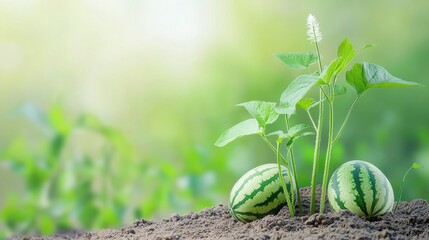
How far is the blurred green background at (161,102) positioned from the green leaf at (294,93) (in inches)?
32.9

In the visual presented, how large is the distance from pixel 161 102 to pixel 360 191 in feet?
3.16

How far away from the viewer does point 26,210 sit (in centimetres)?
193

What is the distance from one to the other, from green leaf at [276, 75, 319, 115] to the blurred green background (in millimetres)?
836

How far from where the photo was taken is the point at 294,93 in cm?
119

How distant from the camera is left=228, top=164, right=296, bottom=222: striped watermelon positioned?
1.42 meters

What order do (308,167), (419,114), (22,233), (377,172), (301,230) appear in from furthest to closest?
1. (419,114)
2. (308,167)
3. (22,233)
4. (377,172)
5. (301,230)

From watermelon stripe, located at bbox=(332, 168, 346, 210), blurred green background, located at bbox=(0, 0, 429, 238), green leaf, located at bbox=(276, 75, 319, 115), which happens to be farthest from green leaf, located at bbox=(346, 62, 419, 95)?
blurred green background, located at bbox=(0, 0, 429, 238)

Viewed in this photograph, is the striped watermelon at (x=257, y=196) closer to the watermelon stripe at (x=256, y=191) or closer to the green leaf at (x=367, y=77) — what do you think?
the watermelon stripe at (x=256, y=191)

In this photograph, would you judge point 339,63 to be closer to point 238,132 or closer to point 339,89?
point 339,89

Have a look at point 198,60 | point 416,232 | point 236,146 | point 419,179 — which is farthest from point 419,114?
point 416,232

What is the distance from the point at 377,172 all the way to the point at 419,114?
0.88 metres

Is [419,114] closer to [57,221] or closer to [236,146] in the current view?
[236,146]

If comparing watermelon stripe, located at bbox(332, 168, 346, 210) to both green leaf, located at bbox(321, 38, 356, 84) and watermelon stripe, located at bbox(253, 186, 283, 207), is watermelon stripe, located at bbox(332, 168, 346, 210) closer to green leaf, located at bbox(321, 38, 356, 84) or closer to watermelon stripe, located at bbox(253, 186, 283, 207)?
watermelon stripe, located at bbox(253, 186, 283, 207)

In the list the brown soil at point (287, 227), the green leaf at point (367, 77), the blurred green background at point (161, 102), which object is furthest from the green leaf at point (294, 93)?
the blurred green background at point (161, 102)
